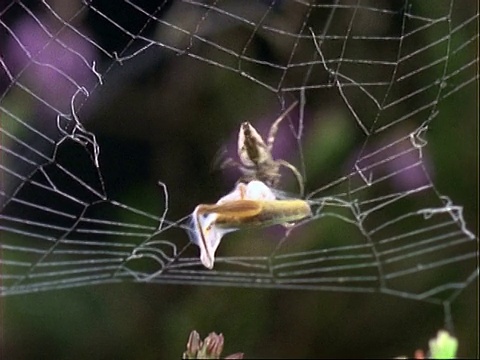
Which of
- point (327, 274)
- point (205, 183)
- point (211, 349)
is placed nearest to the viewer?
point (211, 349)

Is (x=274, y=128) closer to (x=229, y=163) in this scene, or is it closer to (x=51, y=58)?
(x=229, y=163)

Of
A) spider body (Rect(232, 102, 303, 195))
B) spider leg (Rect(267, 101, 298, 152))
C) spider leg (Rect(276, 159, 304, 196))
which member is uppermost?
spider leg (Rect(267, 101, 298, 152))

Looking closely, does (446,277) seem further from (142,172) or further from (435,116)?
(142,172)

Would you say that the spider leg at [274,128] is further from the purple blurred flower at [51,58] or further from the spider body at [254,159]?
the purple blurred flower at [51,58]

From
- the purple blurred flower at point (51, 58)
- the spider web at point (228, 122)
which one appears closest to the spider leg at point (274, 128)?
the spider web at point (228, 122)

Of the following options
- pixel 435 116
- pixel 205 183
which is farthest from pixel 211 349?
pixel 435 116

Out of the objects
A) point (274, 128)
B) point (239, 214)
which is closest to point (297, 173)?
point (274, 128)

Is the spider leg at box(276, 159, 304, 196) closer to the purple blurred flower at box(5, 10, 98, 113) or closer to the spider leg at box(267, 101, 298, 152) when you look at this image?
the spider leg at box(267, 101, 298, 152)

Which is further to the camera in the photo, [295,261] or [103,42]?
[295,261]

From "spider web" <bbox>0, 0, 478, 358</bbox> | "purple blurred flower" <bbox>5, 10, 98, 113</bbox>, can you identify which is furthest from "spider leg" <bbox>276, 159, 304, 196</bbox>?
"purple blurred flower" <bbox>5, 10, 98, 113</bbox>
